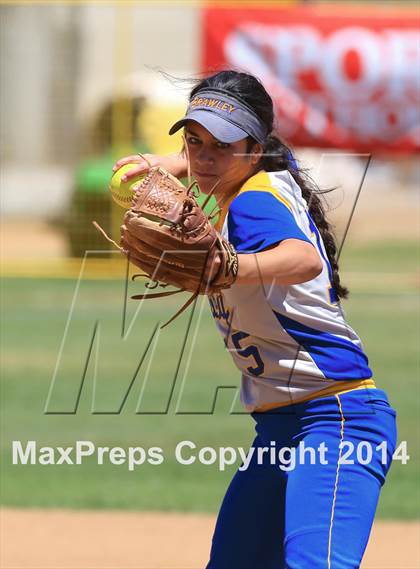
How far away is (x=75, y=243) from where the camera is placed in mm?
15859

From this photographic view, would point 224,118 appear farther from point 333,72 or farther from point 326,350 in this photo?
point 333,72

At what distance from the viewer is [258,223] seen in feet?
9.92

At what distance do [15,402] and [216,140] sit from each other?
5.49 m

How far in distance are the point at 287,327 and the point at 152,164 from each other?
0.90 metres

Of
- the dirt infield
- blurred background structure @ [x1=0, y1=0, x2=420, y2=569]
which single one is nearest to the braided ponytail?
blurred background structure @ [x1=0, y1=0, x2=420, y2=569]

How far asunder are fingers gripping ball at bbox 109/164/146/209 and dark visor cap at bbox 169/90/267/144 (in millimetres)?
328

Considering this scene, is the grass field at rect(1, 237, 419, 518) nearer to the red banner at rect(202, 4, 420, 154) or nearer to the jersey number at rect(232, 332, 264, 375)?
the jersey number at rect(232, 332, 264, 375)

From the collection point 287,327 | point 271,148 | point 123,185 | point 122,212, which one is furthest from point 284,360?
point 122,212

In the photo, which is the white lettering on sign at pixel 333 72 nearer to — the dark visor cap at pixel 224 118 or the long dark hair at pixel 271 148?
the long dark hair at pixel 271 148

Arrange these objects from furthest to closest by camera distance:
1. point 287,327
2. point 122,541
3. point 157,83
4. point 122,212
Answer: point 157,83 → point 122,212 → point 122,541 → point 287,327

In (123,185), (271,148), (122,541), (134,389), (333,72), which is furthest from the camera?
(333,72)

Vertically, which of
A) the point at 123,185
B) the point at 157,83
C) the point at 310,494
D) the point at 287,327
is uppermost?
the point at 123,185

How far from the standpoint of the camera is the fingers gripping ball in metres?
3.64

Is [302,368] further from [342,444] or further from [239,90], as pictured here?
[239,90]
